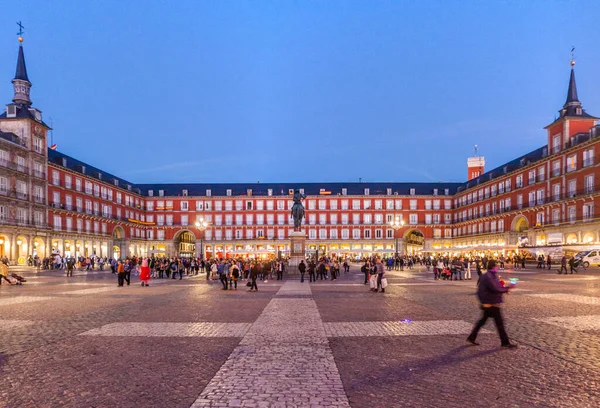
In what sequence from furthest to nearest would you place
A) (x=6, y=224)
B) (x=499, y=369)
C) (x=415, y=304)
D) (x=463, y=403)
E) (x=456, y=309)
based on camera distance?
(x=6, y=224)
(x=415, y=304)
(x=456, y=309)
(x=499, y=369)
(x=463, y=403)

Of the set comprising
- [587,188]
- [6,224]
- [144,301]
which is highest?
[587,188]

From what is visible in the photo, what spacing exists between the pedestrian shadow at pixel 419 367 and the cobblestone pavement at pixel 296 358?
17mm

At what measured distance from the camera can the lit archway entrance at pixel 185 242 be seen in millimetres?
81688

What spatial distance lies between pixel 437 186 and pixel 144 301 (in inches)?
3032

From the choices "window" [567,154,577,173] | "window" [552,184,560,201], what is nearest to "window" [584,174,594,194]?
"window" [567,154,577,173]

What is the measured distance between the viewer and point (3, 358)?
7.03 m

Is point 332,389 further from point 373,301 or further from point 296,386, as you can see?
point 373,301

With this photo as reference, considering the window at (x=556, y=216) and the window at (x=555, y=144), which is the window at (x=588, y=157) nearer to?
the window at (x=555, y=144)

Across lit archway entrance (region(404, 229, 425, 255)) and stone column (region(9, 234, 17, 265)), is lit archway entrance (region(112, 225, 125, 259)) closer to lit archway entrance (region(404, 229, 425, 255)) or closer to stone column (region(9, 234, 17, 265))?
stone column (region(9, 234, 17, 265))

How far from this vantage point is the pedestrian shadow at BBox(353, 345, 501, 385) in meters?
5.86

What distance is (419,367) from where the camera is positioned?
20.9ft

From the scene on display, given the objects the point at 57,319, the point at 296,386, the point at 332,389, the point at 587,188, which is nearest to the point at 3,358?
the point at 57,319

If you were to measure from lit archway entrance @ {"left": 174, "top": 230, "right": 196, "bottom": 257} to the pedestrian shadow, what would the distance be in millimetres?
76641

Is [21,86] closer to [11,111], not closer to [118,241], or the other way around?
[11,111]
